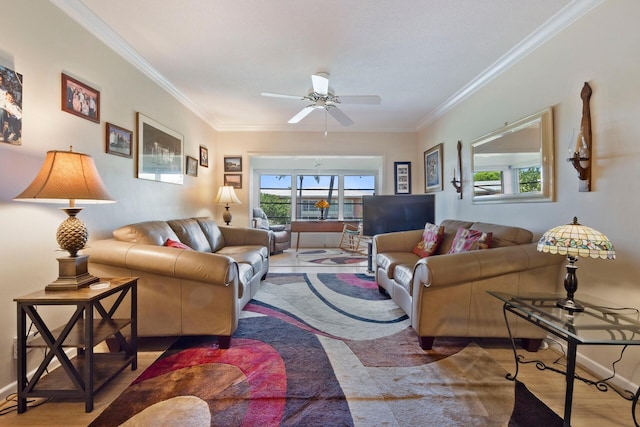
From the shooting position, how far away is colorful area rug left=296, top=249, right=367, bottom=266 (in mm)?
5176

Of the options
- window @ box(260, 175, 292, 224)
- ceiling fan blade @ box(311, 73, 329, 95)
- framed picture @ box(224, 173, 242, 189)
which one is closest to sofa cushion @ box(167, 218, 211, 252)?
framed picture @ box(224, 173, 242, 189)

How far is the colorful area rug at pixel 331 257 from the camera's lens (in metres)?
5.18

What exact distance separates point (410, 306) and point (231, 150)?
13.2ft

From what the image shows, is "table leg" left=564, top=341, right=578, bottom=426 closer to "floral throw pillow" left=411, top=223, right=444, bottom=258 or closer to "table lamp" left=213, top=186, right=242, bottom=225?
"floral throw pillow" left=411, top=223, right=444, bottom=258

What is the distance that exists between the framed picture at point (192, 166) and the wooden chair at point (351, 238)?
3345 millimetres

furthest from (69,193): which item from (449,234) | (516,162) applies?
(516,162)

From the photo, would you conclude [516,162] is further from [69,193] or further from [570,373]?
[69,193]

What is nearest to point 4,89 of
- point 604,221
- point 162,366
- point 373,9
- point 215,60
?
point 215,60

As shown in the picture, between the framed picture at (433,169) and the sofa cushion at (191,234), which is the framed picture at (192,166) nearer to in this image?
the sofa cushion at (191,234)

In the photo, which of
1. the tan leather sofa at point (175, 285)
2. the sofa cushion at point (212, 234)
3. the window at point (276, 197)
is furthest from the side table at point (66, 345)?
the window at point (276, 197)

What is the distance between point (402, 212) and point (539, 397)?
281 cm

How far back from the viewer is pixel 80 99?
206 centimetres

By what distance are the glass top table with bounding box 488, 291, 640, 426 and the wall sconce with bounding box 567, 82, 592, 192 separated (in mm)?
780

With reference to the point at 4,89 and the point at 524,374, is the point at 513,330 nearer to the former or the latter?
the point at 524,374
